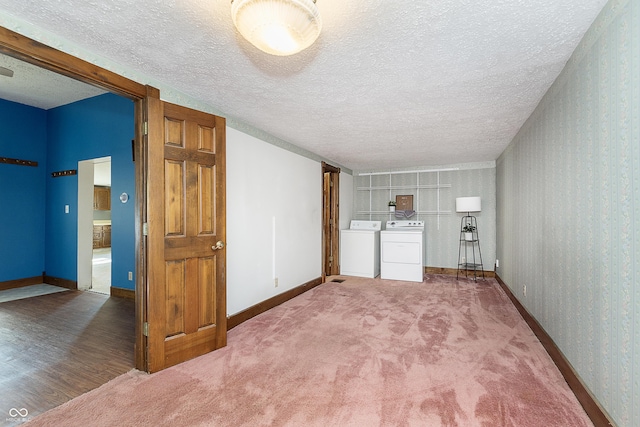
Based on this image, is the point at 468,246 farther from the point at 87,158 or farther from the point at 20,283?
the point at 20,283

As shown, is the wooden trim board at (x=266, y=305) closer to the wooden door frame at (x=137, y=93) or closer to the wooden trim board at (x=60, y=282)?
the wooden door frame at (x=137, y=93)

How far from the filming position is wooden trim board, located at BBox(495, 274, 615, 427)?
4.92 ft

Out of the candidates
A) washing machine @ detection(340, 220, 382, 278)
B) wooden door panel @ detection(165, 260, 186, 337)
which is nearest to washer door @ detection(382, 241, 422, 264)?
washing machine @ detection(340, 220, 382, 278)

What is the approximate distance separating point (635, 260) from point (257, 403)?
205cm

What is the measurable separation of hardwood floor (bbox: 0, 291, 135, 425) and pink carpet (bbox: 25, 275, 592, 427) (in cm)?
22

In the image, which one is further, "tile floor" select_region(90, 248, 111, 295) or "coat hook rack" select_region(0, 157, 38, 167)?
"tile floor" select_region(90, 248, 111, 295)

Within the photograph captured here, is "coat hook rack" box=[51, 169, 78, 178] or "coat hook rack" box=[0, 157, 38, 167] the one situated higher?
"coat hook rack" box=[0, 157, 38, 167]

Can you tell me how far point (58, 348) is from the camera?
2.48 m

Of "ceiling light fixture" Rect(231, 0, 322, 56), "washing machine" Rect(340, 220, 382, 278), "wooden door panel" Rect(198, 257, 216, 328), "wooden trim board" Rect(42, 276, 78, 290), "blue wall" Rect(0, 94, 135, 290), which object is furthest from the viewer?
"washing machine" Rect(340, 220, 382, 278)

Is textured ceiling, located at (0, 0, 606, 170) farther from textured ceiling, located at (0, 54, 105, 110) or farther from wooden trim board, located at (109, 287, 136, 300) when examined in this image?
wooden trim board, located at (109, 287, 136, 300)

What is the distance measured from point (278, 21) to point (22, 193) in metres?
5.60

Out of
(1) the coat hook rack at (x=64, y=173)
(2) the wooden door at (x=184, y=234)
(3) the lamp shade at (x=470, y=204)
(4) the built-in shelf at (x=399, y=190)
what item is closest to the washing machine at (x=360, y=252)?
(4) the built-in shelf at (x=399, y=190)

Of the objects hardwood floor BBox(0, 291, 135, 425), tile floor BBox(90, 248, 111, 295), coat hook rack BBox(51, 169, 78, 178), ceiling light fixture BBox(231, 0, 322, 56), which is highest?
ceiling light fixture BBox(231, 0, 322, 56)

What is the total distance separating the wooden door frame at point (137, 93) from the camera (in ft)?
5.52
